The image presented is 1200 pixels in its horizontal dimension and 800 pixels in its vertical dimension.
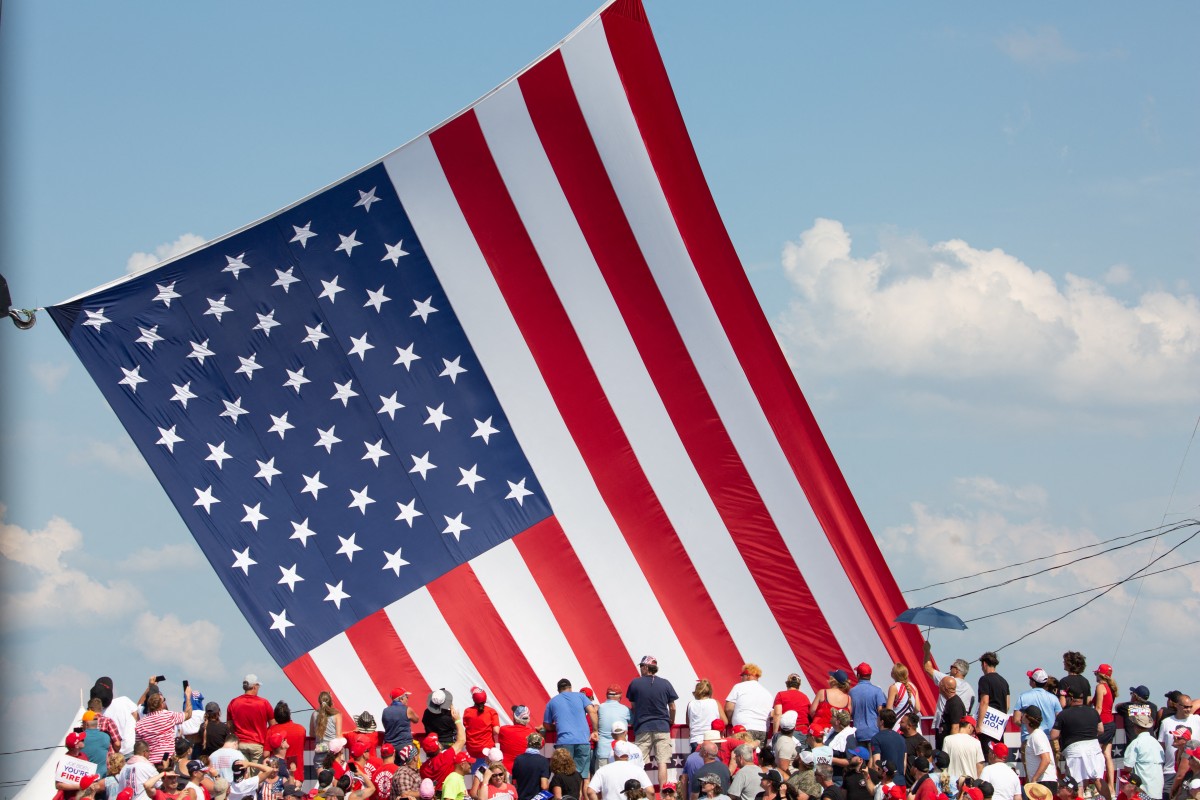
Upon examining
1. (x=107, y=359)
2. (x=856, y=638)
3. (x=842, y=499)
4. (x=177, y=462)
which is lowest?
(x=856, y=638)

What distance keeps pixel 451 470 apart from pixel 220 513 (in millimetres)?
2705

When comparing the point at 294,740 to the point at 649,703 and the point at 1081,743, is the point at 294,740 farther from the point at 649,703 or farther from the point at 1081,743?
the point at 1081,743

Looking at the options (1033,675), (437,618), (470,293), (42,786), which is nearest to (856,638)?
(1033,675)

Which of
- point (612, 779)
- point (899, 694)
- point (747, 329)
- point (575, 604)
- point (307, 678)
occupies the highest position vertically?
point (747, 329)

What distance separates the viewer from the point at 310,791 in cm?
1617

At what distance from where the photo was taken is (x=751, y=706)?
52.0 feet

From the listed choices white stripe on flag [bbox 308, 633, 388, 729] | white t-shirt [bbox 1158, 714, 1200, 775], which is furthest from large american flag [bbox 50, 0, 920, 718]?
white t-shirt [bbox 1158, 714, 1200, 775]

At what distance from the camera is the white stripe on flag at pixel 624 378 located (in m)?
18.5

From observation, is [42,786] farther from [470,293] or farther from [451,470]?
[470,293]

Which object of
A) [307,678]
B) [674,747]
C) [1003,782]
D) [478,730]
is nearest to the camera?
[1003,782]

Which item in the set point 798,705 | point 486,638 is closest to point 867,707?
point 798,705

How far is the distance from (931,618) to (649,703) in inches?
141

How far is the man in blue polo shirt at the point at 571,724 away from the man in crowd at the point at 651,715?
0.47 meters

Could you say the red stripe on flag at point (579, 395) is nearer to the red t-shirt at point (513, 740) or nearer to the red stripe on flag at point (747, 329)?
the red stripe on flag at point (747, 329)
